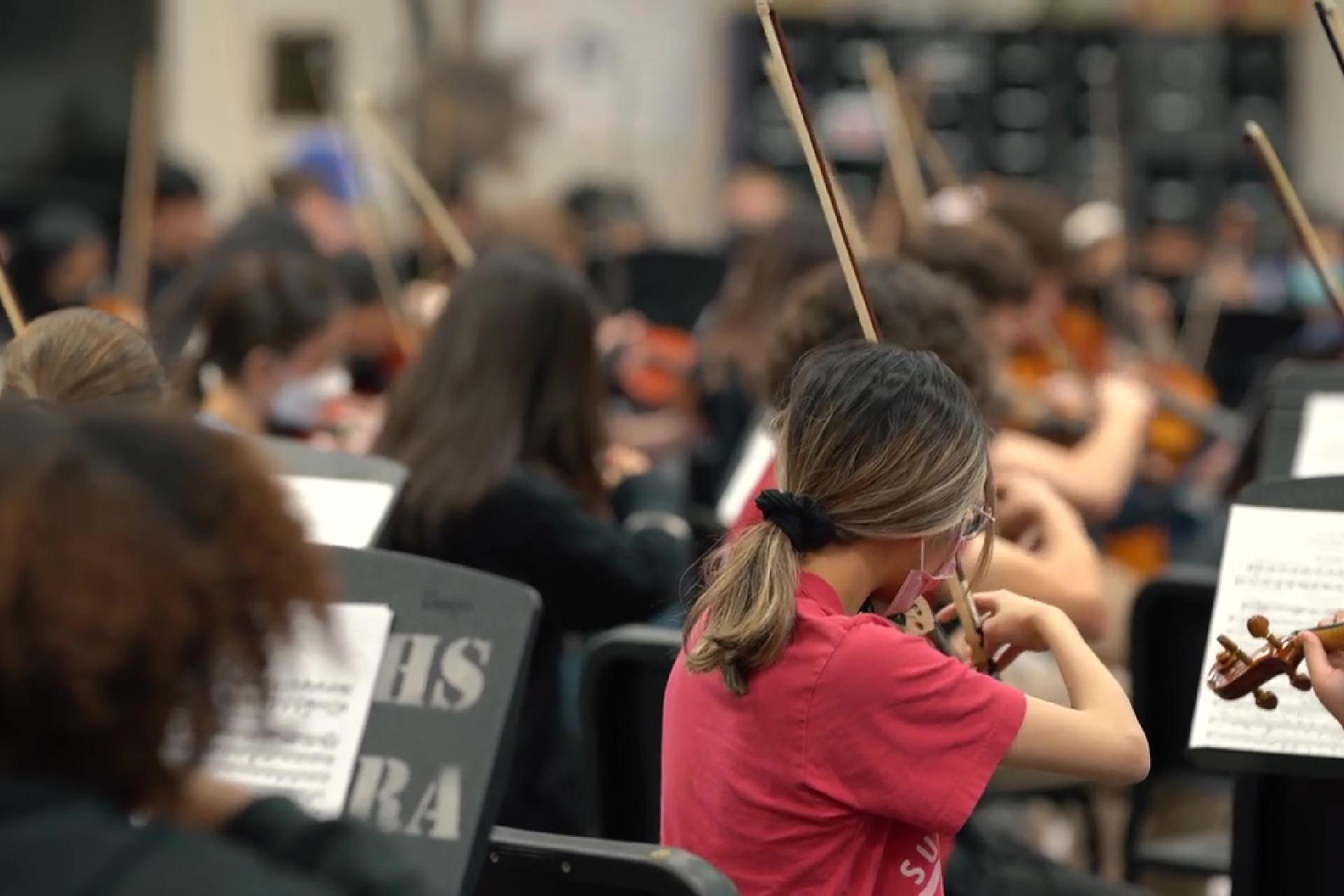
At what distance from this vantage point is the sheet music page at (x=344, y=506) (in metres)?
2.01

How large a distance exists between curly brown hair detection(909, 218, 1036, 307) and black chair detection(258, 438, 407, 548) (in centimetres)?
121

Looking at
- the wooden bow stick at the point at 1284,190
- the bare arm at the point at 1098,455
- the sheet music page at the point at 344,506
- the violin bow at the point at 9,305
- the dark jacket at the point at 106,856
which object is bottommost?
the bare arm at the point at 1098,455

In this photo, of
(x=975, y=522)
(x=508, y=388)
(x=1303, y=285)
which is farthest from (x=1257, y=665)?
(x=1303, y=285)

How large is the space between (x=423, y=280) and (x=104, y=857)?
480 centimetres

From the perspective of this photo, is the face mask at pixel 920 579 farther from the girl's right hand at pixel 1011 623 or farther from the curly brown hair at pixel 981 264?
the curly brown hair at pixel 981 264

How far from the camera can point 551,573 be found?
2.51 metres

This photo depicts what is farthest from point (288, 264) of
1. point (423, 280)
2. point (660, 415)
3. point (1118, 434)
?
point (423, 280)

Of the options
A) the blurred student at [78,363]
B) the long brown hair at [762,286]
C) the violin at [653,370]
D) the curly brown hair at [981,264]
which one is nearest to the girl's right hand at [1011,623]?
the blurred student at [78,363]

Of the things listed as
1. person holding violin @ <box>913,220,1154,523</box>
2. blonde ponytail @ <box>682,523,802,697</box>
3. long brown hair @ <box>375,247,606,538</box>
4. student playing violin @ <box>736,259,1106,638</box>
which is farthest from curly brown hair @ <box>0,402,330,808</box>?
person holding violin @ <box>913,220,1154,523</box>

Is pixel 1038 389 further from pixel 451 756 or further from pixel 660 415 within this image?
pixel 451 756

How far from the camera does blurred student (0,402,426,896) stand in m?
0.97

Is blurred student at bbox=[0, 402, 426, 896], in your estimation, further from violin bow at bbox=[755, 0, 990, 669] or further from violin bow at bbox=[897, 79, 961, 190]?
violin bow at bbox=[897, 79, 961, 190]

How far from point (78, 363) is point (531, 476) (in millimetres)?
724

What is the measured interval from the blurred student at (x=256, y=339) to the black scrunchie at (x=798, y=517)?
4.89 ft
